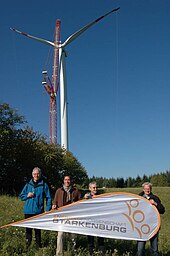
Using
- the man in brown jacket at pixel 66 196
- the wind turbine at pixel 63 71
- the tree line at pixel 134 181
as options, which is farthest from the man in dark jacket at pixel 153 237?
the tree line at pixel 134 181

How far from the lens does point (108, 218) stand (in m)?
6.95

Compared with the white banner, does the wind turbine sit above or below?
above

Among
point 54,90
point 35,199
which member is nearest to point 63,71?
point 54,90

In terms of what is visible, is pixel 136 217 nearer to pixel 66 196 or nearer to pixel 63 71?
pixel 66 196

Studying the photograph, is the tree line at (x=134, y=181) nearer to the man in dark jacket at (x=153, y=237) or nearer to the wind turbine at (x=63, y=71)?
the wind turbine at (x=63, y=71)

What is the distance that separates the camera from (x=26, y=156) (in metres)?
30.5

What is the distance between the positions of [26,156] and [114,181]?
7266 cm

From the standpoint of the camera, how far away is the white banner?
268 inches

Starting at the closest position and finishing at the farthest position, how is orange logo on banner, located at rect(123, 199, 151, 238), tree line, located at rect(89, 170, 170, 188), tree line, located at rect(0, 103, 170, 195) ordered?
1. orange logo on banner, located at rect(123, 199, 151, 238)
2. tree line, located at rect(0, 103, 170, 195)
3. tree line, located at rect(89, 170, 170, 188)

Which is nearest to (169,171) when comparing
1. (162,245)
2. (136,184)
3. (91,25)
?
(136,184)

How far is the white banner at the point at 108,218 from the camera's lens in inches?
268

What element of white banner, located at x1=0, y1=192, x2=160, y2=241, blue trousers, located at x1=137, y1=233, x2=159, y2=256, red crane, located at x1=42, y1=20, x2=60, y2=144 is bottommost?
blue trousers, located at x1=137, y1=233, x2=159, y2=256

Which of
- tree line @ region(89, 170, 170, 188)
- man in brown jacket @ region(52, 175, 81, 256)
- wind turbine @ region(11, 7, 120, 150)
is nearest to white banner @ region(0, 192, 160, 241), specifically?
man in brown jacket @ region(52, 175, 81, 256)

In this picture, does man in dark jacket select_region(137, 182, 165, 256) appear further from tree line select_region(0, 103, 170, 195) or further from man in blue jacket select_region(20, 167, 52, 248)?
tree line select_region(0, 103, 170, 195)
